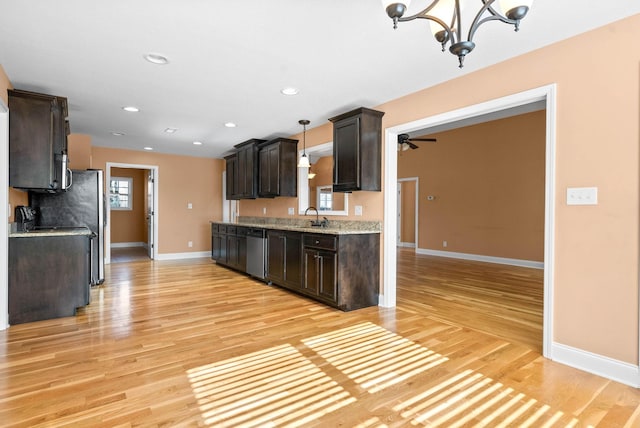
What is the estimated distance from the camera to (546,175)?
264cm

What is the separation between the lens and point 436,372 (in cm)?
232

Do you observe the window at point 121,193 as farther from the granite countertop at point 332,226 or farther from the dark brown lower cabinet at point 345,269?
the dark brown lower cabinet at point 345,269

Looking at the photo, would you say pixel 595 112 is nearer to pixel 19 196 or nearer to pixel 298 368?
pixel 298 368

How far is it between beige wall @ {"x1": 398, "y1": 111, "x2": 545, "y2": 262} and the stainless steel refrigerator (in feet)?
22.7

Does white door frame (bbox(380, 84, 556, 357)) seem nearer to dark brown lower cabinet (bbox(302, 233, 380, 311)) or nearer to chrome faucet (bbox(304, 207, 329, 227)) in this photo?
dark brown lower cabinet (bbox(302, 233, 380, 311))

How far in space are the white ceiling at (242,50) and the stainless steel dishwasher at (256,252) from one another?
186cm

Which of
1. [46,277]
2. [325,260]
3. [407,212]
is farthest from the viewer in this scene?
[407,212]

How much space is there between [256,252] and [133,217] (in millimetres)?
6354

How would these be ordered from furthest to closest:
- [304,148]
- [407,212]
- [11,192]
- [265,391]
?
[407,212]
[304,148]
[11,192]
[265,391]

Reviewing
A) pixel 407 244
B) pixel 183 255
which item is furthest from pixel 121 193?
pixel 407 244

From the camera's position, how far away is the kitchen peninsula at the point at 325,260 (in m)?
3.76

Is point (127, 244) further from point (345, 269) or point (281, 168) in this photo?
point (345, 269)

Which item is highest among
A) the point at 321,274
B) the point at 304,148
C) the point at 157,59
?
the point at 157,59

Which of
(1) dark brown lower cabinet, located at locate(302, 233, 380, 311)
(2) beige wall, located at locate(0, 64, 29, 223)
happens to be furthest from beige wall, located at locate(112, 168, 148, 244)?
(1) dark brown lower cabinet, located at locate(302, 233, 380, 311)
